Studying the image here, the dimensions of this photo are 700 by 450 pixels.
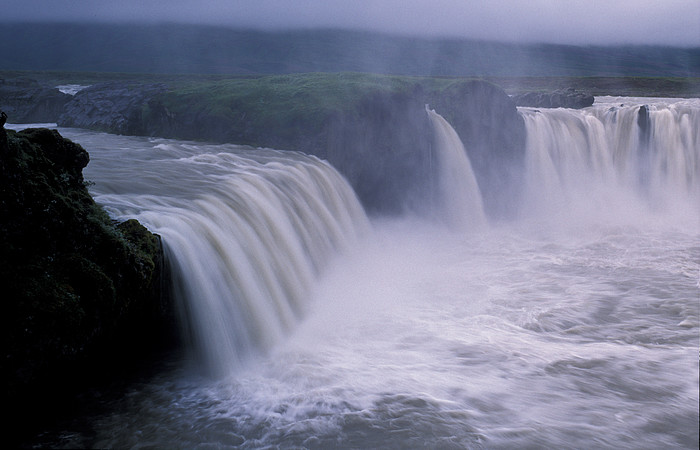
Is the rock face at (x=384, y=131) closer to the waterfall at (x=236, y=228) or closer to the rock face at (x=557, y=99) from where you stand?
the waterfall at (x=236, y=228)

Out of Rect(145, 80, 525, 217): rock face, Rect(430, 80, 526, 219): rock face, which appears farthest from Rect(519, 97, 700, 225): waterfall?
Rect(145, 80, 525, 217): rock face

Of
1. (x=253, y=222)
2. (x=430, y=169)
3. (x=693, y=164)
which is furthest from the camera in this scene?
(x=693, y=164)

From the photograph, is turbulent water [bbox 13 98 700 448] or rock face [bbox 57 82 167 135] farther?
rock face [bbox 57 82 167 135]

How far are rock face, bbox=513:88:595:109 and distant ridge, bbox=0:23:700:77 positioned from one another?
5635cm

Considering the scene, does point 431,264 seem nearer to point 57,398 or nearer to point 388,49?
point 57,398

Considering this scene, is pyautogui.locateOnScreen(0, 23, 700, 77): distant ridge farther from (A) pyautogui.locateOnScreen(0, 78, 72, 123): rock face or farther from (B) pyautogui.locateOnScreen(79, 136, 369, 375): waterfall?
(B) pyautogui.locateOnScreen(79, 136, 369, 375): waterfall

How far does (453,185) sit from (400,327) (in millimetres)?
11127

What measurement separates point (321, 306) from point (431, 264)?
4877 mm

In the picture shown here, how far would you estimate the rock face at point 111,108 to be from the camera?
66.8 feet

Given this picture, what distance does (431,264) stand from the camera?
14422 mm

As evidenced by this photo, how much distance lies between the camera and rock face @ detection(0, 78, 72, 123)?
24625 mm

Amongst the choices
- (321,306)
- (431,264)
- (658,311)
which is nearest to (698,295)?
(658,311)

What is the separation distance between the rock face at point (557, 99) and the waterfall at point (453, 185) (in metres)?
12.9

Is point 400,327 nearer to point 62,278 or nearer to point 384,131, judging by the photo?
point 62,278
